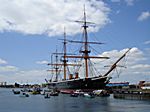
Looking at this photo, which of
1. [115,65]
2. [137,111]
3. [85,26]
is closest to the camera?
[137,111]

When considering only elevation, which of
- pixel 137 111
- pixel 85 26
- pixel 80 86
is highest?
pixel 85 26

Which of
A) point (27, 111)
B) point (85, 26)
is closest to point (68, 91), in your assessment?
point (85, 26)

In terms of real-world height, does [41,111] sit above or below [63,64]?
below

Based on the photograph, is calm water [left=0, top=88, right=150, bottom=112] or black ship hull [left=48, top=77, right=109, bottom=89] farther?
black ship hull [left=48, top=77, right=109, bottom=89]

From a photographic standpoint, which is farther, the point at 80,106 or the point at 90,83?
the point at 90,83

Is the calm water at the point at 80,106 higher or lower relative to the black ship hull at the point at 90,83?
lower

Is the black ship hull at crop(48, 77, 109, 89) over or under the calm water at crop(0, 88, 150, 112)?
over

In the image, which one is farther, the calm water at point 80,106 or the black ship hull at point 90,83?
the black ship hull at point 90,83

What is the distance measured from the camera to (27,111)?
6831 centimetres

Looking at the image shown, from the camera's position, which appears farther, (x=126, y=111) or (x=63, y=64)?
(x=63, y=64)

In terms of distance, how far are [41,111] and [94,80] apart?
2662 inches

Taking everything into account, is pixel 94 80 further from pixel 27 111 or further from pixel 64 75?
pixel 27 111

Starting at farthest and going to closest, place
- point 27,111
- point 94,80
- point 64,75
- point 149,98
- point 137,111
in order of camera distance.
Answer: point 64,75 → point 94,80 → point 149,98 → point 27,111 → point 137,111

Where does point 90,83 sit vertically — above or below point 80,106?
above
